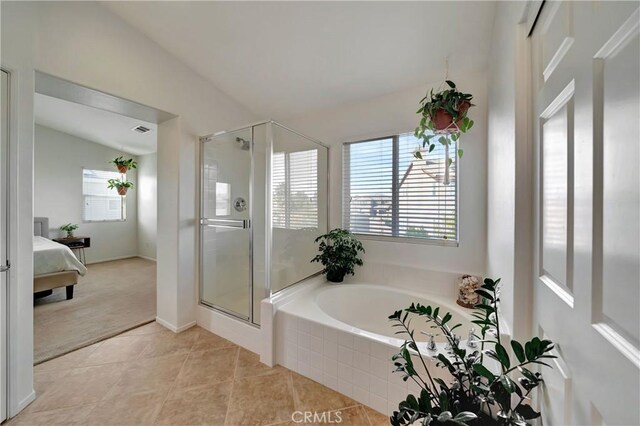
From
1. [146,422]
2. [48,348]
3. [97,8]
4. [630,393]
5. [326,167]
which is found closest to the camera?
[630,393]

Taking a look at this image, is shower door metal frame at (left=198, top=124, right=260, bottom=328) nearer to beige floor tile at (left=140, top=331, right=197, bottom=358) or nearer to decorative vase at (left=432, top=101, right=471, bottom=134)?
beige floor tile at (left=140, top=331, right=197, bottom=358)

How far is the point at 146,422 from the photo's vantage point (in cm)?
139

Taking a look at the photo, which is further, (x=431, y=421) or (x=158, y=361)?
(x=158, y=361)

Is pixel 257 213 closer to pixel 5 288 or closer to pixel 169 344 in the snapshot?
pixel 169 344

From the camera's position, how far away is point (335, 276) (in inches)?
98.9

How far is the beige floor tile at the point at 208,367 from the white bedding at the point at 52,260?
249 cm

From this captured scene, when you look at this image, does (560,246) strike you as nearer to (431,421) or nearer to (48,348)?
(431,421)

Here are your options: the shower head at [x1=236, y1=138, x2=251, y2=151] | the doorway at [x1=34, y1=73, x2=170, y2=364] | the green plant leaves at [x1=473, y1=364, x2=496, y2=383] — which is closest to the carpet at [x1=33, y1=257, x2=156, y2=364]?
the doorway at [x1=34, y1=73, x2=170, y2=364]

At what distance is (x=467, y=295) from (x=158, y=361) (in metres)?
2.56

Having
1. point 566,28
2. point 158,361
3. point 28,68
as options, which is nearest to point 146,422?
point 158,361

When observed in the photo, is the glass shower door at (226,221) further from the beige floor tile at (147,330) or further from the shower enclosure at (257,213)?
the beige floor tile at (147,330)

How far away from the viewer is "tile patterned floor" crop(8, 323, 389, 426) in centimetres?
142

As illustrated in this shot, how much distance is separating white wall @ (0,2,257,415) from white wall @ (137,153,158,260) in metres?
3.72

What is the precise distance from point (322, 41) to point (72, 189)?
6.08 meters
